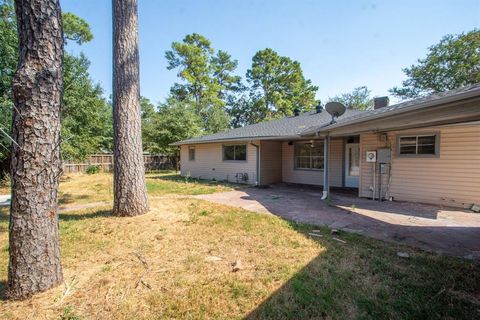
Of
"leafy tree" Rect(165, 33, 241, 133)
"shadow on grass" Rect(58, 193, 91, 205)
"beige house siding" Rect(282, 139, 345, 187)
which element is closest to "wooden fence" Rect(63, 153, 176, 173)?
"leafy tree" Rect(165, 33, 241, 133)

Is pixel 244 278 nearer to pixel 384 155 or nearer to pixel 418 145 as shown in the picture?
pixel 384 155

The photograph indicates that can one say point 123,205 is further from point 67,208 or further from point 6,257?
point 67,208

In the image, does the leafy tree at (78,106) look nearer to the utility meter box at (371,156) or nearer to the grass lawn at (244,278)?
the grass lawn at (244,278)

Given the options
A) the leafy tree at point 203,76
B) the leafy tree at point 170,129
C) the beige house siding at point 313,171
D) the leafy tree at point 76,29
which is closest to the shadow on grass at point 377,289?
the beige house siding at point 313,171

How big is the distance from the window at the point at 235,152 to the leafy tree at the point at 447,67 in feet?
64.1

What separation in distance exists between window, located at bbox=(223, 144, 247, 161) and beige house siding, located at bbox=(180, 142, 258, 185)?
7.6 inches

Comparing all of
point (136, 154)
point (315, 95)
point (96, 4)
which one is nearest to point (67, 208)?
point (136, 154)

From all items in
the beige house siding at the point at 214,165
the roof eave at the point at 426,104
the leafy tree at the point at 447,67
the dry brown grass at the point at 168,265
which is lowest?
the dry brown grass at the point at 168,265

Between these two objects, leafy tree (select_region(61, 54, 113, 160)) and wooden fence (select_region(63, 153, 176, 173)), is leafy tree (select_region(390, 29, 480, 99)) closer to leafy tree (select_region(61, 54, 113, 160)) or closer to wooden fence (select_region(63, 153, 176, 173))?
wooden fence (select_region(63, 153, 176, 173))

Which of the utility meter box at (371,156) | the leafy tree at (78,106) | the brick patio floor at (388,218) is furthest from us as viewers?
the leafy tree at (78,106)

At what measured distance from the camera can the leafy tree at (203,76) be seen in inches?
998

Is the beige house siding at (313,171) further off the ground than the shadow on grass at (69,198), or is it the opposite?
the beige house siding at (313,171)

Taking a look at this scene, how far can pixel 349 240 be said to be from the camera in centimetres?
385

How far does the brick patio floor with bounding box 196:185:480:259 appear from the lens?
3807 millimetres
